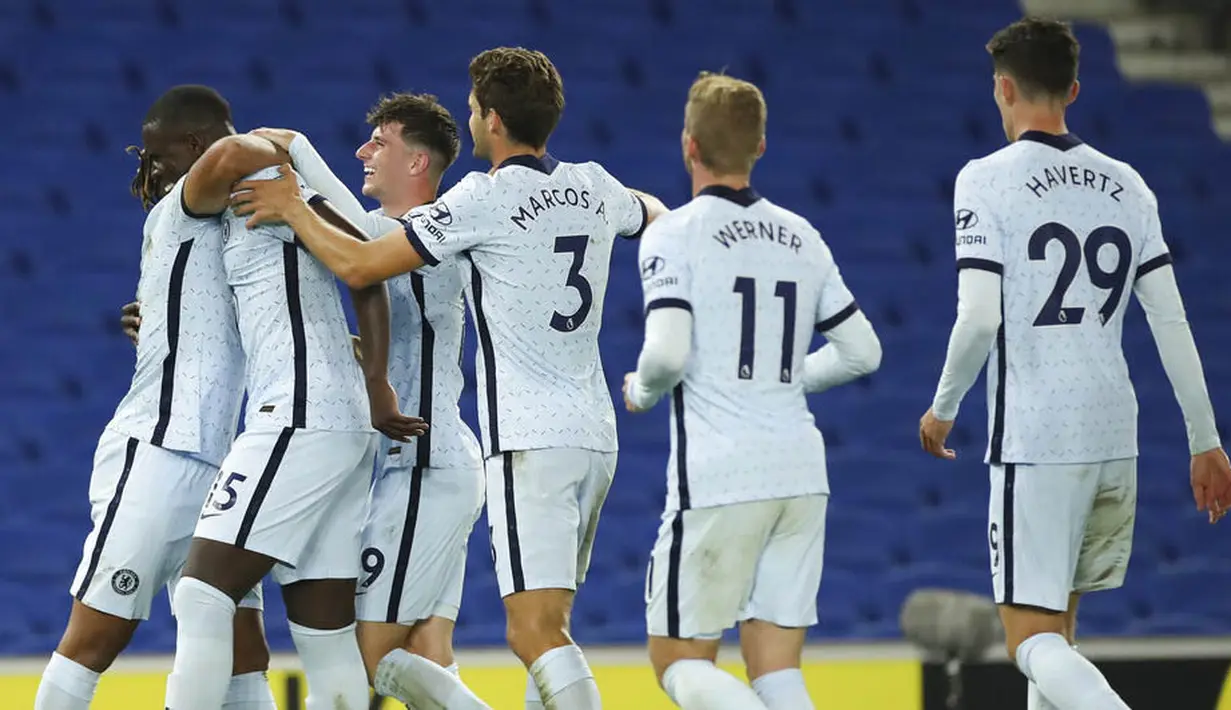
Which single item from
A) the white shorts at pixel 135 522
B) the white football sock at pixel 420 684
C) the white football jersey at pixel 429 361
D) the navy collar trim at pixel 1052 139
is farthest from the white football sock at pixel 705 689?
the navy collar trim at pixel 1052 139

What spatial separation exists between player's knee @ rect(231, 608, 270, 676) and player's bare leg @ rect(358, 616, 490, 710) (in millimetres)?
256

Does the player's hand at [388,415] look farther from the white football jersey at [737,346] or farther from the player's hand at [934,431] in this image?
the player's hand at [934,431]

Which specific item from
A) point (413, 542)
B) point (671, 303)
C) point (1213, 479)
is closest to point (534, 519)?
point (413, 542)

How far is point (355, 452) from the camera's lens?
403 centimetres

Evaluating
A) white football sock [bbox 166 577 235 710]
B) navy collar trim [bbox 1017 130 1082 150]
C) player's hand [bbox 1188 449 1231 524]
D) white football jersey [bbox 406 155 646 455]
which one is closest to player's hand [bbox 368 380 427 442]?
white football jersey [bbox 406 155 646 455]

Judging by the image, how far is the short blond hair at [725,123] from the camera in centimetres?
371

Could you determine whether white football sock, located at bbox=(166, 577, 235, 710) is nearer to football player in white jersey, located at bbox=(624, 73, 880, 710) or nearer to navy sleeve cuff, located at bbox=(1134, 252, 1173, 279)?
football player in white jersey, located at bbox=(624, 73, 880, 710)

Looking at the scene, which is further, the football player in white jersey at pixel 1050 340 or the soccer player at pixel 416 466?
the soccer player at pixel 416 466

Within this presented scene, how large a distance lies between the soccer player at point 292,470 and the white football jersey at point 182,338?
0.06m

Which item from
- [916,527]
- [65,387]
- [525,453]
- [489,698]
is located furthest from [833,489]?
[525,453]

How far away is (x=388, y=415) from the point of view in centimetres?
396

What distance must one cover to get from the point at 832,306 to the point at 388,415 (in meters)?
1.04

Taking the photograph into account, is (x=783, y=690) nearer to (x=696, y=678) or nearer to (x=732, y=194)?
(x=696, y=678)

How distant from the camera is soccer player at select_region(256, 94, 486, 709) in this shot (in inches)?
169
